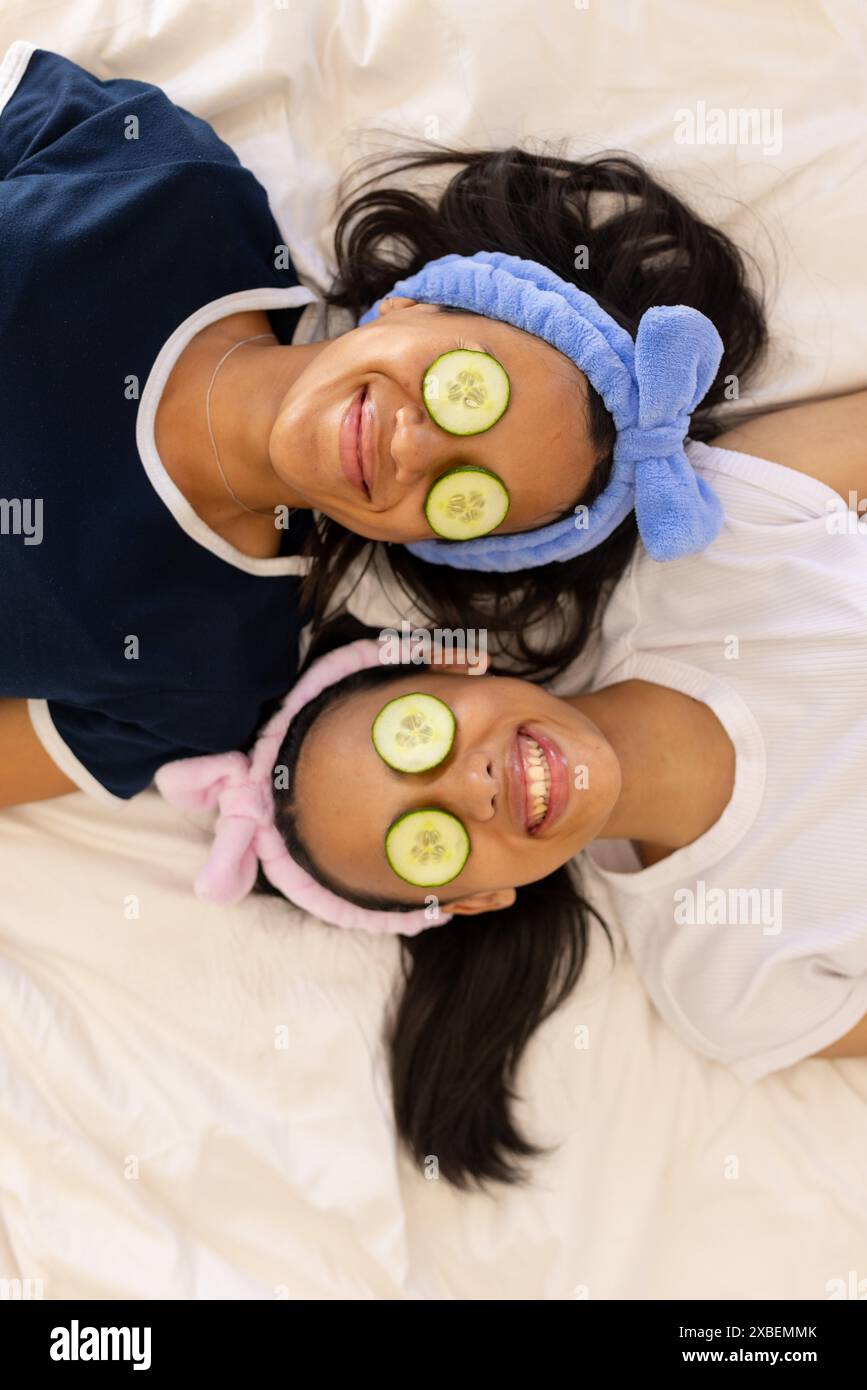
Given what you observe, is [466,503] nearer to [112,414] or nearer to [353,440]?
[353,440]

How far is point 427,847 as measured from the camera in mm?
1773

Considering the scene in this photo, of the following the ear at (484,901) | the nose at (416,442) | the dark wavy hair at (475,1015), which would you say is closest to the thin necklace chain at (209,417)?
the dark wavy hair at (475,1015)

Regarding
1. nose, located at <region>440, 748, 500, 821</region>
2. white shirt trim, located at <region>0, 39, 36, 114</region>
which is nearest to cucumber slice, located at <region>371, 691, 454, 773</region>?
nose, located at <region>440, 748, 500, 821</region>

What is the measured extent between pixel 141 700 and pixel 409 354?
826 mm

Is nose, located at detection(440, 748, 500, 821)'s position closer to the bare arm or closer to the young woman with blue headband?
the young woman with blue headband

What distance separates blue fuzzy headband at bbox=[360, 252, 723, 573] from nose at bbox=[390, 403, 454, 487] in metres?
0.24

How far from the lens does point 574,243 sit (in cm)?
205

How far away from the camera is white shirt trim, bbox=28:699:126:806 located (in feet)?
6.81

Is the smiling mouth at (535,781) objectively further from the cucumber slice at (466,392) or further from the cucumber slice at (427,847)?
the cucumber slice at (466,392)

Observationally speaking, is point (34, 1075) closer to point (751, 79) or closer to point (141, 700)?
point (141, 700)

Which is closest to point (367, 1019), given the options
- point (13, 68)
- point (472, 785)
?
point (472, 785)

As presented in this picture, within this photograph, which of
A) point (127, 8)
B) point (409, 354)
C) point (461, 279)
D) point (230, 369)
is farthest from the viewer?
point (127, 8)
